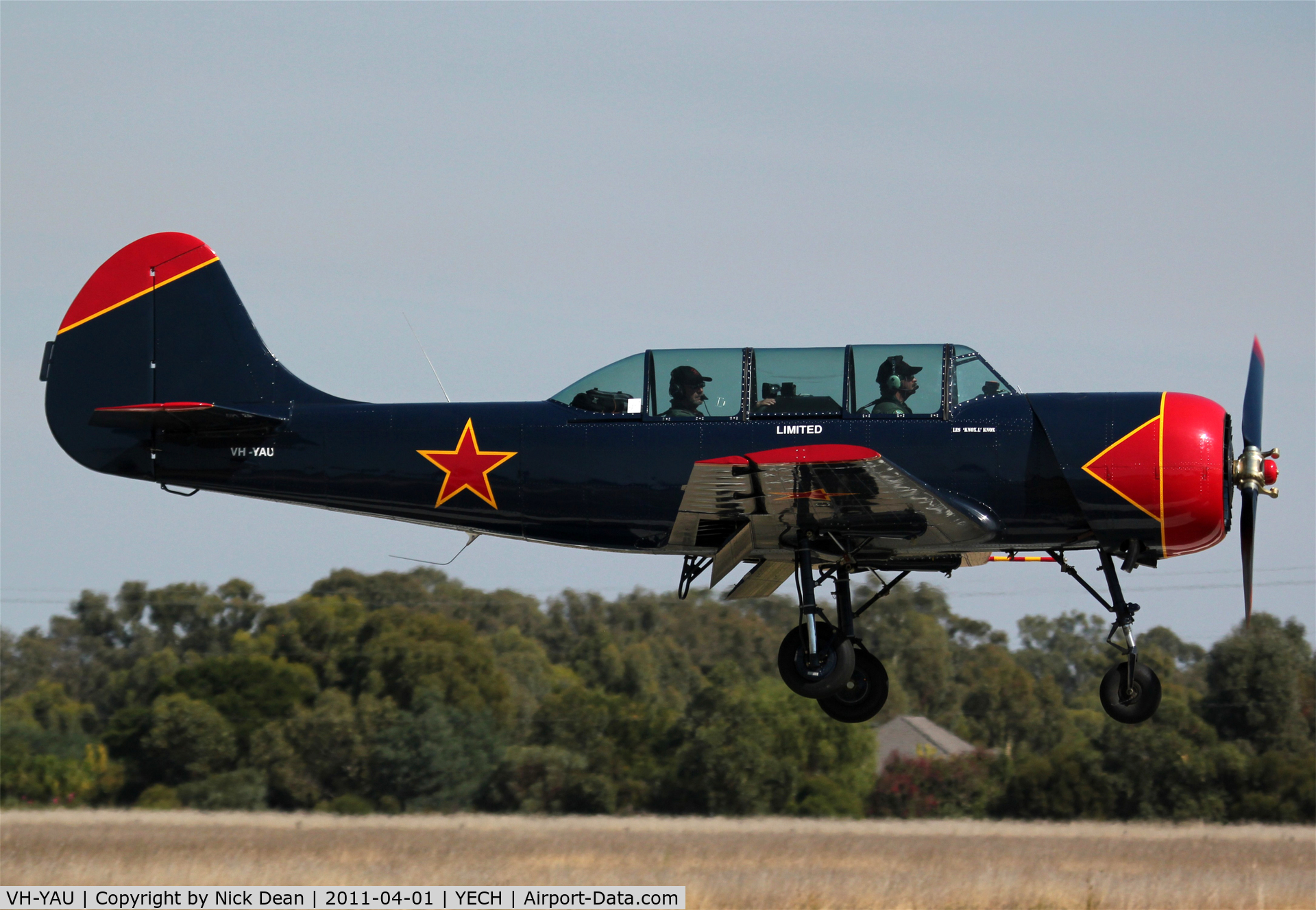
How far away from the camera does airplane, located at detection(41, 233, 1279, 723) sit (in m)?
12.7

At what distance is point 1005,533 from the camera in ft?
43.0

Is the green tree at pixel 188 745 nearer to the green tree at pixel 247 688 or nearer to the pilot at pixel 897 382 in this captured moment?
the green tree at pixel 247 688

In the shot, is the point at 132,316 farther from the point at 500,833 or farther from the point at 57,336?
the point at 500,833

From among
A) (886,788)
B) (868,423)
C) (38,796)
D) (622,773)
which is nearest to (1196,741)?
(886,788)

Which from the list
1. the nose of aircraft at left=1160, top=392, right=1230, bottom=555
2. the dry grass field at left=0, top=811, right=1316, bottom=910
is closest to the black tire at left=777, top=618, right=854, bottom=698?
the nose of aircraft at left=1160, top=392, right=1230, bottom=555

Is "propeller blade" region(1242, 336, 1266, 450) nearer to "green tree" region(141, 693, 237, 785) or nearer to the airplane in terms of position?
the airplane

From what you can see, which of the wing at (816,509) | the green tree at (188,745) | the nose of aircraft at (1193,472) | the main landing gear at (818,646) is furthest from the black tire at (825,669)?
the green tree at (188,745)

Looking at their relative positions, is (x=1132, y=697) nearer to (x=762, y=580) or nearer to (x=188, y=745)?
(x=762, y=580)

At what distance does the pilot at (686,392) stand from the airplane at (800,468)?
0.02m

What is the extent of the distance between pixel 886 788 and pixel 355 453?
1437 inches

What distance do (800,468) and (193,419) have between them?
5.98 metres

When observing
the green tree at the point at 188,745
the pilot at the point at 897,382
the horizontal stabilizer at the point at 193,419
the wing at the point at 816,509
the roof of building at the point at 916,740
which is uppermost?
the pilot at the point at 897,382

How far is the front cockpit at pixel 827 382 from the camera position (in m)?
13.0

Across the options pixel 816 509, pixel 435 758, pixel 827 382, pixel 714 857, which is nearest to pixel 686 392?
pixel 827 382
